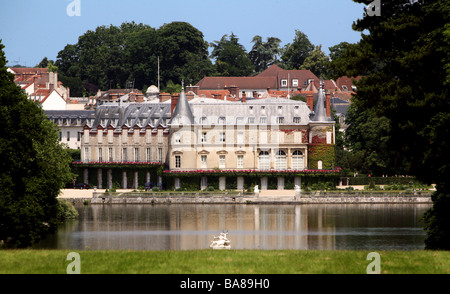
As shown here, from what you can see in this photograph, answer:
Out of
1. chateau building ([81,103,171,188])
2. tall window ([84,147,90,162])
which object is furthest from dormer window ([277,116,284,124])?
tall window ([84,147,90,162])

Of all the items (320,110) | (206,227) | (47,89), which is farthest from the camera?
(47,89)

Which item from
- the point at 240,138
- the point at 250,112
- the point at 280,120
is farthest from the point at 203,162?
the point at 280,120

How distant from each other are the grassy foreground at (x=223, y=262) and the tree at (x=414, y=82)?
510 cm

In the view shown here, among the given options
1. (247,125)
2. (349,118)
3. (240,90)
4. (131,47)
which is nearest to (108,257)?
(247,125)

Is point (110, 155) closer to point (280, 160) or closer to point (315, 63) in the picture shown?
point (280, 160)

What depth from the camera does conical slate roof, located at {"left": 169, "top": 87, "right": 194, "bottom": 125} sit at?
84812 mm

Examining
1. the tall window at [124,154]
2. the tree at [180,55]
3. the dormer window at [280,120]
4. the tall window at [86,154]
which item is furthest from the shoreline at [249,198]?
the tree at [180,55]

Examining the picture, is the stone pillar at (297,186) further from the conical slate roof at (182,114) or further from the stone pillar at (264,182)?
the conical slate roof at (182,114)

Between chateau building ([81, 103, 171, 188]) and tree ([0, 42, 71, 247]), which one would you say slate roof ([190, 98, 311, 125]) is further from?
tree ([0, 42, 71, 247])

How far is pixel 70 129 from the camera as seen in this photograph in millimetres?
104750

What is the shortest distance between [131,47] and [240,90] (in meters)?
26.3

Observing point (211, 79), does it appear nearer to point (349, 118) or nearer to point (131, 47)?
point (131, 47)

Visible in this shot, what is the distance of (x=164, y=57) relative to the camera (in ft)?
499

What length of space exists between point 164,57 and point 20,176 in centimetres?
11207
